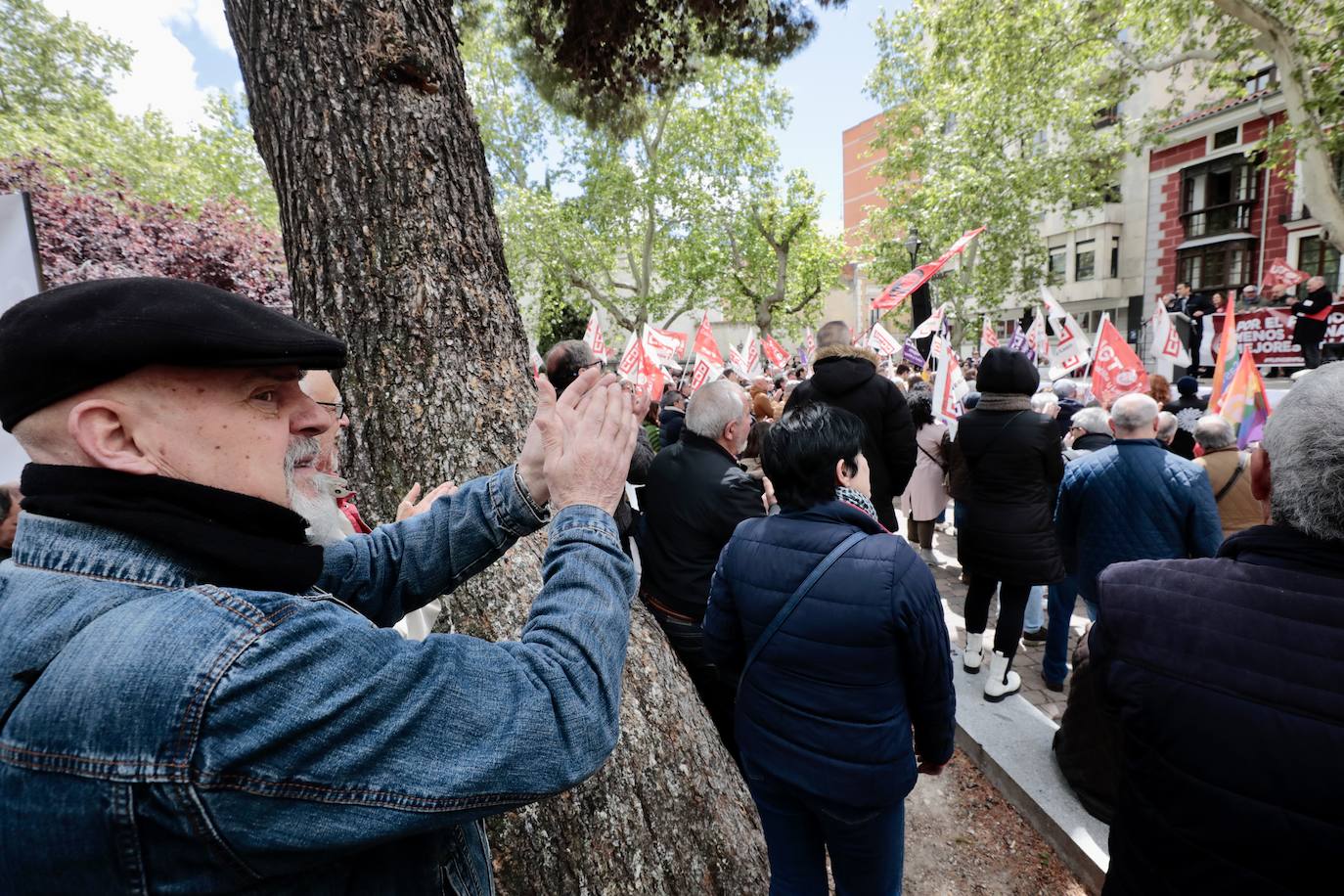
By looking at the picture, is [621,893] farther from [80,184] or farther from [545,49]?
[80,184]

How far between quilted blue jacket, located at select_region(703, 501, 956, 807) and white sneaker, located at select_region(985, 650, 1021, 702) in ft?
6.81

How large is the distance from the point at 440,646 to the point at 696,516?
7.31 feet

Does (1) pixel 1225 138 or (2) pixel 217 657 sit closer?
(2) pixel 217 657

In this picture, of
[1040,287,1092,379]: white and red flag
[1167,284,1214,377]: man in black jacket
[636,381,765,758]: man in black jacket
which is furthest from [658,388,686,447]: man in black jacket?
[1167,284,1214,377]: man in black jacket

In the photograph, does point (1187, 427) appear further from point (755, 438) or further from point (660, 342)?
point (660, 342)

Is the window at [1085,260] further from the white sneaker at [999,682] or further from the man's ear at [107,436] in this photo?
the man's ear at [107,436]

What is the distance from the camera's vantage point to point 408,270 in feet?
7.35

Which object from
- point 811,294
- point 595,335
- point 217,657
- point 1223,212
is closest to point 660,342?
point 595,335

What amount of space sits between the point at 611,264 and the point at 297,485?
22.1 meters

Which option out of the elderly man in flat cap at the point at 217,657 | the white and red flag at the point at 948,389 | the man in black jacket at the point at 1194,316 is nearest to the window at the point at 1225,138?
the man in black jacket at the point at 1194,316

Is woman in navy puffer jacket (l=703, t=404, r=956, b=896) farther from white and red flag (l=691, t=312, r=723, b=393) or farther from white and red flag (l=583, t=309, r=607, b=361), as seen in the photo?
white and red flag (l=691, t=312, r=723, b=393)

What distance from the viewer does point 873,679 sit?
1.97 meters

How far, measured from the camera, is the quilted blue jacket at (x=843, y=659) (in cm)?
193

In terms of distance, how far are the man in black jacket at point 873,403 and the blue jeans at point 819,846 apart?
2.34 m
